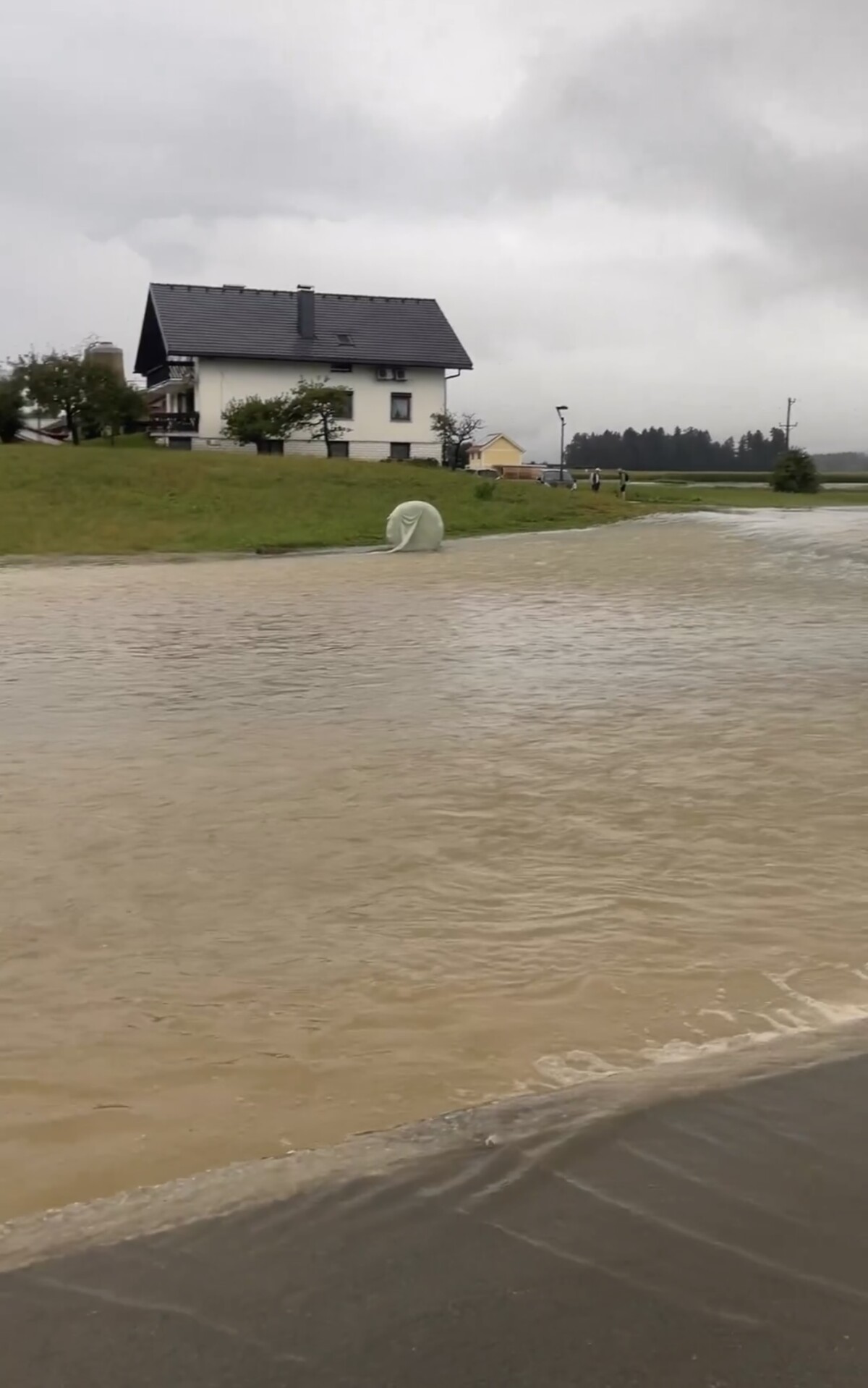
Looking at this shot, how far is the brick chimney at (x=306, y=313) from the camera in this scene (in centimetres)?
6028

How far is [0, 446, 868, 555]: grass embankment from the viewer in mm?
30578

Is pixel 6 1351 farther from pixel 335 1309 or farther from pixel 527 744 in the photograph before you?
pixel 527 744

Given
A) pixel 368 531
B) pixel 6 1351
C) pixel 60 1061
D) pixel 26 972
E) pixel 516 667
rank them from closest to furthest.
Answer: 1. pixel 6 1351
2. pixel 60 1061
3. pixel 26 972
4. pixel 516 667
5. pixel 368 531

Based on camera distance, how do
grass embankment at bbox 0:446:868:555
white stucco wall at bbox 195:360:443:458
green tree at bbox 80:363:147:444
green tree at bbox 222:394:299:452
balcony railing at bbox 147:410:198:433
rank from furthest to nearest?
white stucco wall at bbox 195:360:443:458 → balcony railing at bbox 147:410:198:433 → green tree at bbox 222:394:299:452 → green tree at bbox 80:363:147:444 → grass embankment at bbox 0:446:868:555

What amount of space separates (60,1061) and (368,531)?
92.0ft

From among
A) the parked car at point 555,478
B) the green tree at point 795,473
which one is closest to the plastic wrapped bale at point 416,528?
the parked car at point 555,478

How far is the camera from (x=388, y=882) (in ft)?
19.5

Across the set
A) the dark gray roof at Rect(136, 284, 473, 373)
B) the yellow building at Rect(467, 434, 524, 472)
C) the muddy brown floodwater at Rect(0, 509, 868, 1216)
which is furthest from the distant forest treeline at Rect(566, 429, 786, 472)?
the muddy brown floodwater at Rect(0, 509, 868, 1216)

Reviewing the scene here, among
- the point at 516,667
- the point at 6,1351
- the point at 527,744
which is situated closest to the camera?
the point at 6,1351

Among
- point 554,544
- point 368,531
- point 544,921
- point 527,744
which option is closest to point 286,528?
point 368,531

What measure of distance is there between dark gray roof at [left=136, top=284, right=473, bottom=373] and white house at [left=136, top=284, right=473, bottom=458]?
0.05 metres

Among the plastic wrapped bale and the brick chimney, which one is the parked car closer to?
the brick chimney

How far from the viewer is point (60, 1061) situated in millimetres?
4137

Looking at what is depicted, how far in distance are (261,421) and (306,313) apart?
11433 mm
